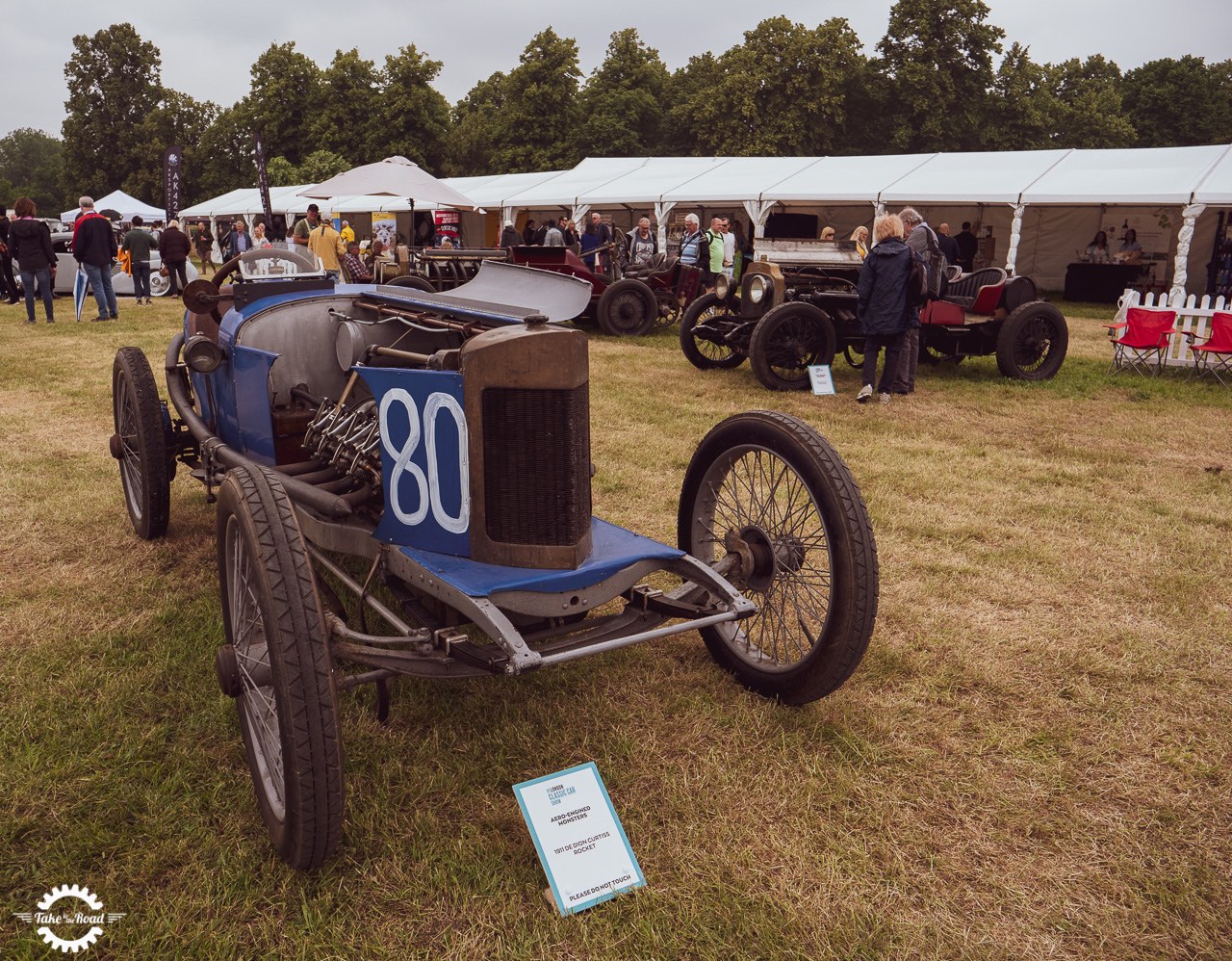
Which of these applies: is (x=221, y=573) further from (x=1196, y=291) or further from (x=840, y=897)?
(x=1196, y=291)

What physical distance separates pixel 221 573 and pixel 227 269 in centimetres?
266

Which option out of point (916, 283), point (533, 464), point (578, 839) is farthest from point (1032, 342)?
point (578, 839)

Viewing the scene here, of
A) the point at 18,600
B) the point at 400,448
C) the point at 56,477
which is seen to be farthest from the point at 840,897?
the point at 56,477

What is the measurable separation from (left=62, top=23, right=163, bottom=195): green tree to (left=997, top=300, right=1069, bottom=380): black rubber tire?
214 feet

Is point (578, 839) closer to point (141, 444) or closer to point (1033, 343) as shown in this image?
point (141, 444)

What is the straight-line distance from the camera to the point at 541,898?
2.12m

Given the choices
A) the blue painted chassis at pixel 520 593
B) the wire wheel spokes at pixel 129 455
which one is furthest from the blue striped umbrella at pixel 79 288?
the blue painted chassis at pixel 520 593

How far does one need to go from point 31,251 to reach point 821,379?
12.2 metres

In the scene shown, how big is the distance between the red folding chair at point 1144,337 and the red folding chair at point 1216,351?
332 millimetres

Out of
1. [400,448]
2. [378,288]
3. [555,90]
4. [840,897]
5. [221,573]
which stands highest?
[555,90]

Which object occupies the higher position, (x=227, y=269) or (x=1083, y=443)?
(x=227, y=269)

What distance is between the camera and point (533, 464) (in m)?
2.51

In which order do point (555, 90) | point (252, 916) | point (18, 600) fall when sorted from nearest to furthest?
point (252, 916) → point (18, 600) → point (555, 90)

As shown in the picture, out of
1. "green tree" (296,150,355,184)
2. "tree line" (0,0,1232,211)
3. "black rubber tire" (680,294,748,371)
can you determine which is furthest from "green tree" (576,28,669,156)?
"black rubber tire" (680,294,748,371)
